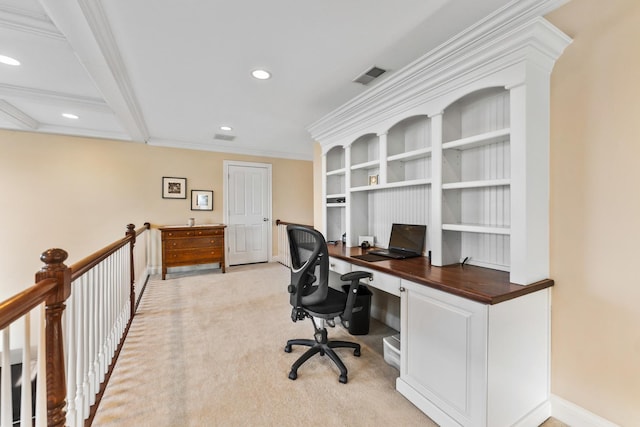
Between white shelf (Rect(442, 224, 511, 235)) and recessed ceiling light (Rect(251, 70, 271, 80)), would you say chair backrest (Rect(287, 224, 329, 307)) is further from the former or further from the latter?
recessed ceiling light (Rect(251, 70, 271, 80))

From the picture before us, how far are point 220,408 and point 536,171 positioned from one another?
94.1 inches

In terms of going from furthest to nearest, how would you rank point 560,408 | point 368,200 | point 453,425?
point 368,200
point 560,408
point 453,425

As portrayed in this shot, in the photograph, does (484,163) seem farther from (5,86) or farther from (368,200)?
(5,86)

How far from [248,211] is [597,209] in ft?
17.5

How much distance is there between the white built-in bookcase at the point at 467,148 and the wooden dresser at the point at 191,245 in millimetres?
2857

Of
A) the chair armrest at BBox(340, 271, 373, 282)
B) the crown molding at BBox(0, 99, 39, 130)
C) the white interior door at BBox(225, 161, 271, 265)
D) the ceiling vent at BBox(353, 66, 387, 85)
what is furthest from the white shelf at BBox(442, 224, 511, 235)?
the crown molding at BBox(0, 99, 39, 130)

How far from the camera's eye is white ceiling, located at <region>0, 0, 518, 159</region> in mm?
1698

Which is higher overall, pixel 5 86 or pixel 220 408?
pixel 5 86

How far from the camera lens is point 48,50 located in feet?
7.36

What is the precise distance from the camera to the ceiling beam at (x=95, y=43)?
1627 millimetres

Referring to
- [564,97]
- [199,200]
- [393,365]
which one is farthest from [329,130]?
[199,200]

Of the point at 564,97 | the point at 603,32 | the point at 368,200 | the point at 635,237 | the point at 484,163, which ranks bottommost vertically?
the point at 635,237

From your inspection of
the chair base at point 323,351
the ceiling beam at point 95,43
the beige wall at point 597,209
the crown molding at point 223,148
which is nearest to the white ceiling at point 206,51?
the ceiling beam at point 95,43

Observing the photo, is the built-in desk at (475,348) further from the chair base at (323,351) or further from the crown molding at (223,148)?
the crown molding at (223,148)
